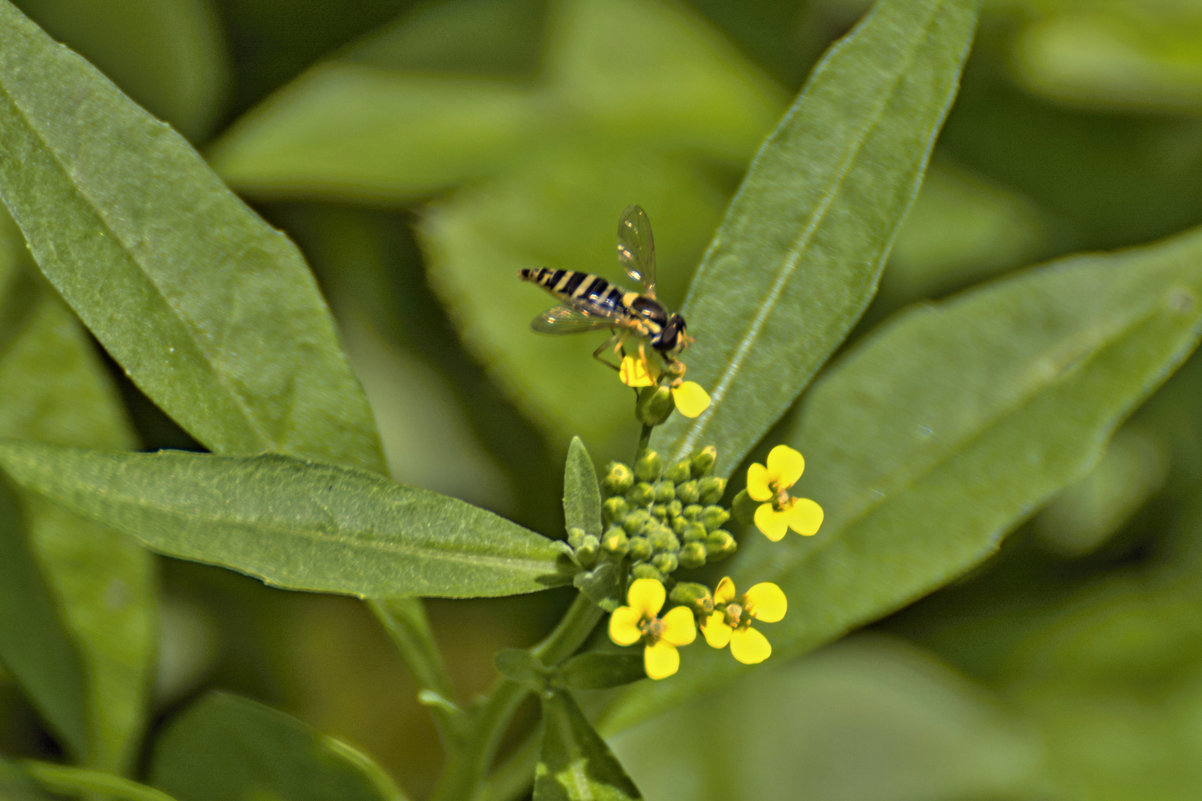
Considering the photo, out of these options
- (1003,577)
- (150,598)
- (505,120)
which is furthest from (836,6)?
(150,598)

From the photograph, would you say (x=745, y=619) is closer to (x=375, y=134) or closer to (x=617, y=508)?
(x=617, y=508)

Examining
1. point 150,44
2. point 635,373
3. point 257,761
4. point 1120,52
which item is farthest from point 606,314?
point 1120,52

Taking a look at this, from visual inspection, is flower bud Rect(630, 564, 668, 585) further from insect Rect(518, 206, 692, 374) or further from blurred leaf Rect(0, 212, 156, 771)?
blurred leaf Rect(0, 212, 156, 771)

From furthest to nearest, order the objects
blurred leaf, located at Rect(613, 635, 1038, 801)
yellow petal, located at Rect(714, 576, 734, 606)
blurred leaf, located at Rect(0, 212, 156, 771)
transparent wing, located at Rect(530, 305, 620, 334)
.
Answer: blurred leaf, located at Rect(613, 635, 1038, 801) < blurred leaf, located at Rect(0, 212, 156, 771) < transparent wing, located at Rect(530, 305, 620, 334) < yellow petal, located at Rect(714, 576, 734, 606)

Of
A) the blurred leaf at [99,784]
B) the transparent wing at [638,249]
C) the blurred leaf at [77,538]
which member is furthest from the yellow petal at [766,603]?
the blurred leaf at [77,538]

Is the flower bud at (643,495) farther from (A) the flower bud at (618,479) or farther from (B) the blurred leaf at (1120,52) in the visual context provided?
(B) the blurred leaf at (1120,52)

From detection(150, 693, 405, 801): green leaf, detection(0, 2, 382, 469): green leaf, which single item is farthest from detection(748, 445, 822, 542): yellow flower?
detection(150, 693, 405, 801): green leaf
